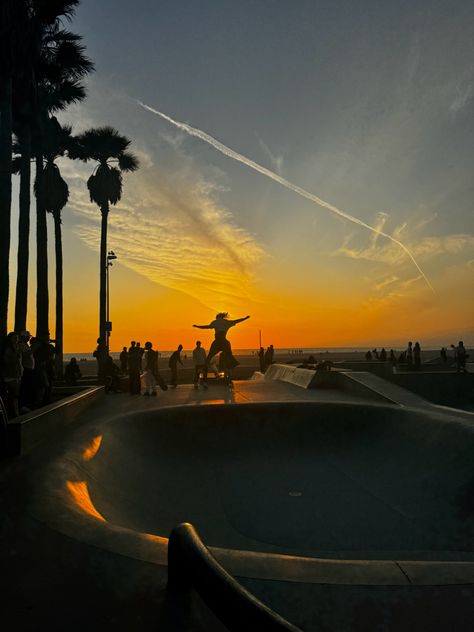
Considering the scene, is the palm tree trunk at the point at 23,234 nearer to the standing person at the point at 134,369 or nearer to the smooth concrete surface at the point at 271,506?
the standing person at the point at 134,369

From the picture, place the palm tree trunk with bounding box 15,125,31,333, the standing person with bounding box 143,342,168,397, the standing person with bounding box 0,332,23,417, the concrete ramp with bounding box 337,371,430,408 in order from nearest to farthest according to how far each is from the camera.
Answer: the standing person with bounding box 0,332,23,417
the concrete ramp with bounding box 337,371,430,408
the standing person with bounding box 143,342,168,397
the palm tree trunk with bounding box 15,125,31,333

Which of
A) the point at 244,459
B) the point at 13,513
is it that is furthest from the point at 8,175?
the point at 13,513

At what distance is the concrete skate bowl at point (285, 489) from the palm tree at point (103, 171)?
785 inches

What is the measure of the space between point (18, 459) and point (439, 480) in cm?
588

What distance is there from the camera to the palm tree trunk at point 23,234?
1506 cm

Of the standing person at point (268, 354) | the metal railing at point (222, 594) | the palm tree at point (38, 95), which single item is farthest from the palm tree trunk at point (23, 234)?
the metal railing at point (222, 594)

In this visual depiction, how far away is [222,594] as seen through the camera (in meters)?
1.49

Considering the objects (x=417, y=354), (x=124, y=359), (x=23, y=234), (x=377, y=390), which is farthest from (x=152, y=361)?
(x=417, y=354)

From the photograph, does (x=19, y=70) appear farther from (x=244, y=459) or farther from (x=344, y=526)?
(x=344, y=526)

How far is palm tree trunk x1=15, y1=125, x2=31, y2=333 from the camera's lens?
15062mm

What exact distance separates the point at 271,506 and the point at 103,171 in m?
28.1

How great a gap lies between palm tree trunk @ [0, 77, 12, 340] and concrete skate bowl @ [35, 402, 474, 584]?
253 inches

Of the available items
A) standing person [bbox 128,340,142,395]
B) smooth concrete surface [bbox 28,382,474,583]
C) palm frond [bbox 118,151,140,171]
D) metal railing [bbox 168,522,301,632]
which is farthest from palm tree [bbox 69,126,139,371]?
metal railing [bbox 168,522,301,632]

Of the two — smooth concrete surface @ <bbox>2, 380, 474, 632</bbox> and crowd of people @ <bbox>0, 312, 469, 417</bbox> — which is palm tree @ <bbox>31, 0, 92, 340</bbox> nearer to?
crowd of people @ <bbox>0, 312, 469, 417</bbox>
